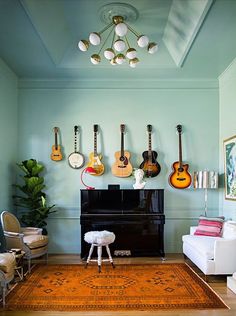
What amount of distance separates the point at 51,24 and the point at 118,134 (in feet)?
7.83

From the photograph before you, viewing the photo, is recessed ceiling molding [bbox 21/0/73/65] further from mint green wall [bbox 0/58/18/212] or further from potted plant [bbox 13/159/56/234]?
potted plant [bbox 13/159/56/234]

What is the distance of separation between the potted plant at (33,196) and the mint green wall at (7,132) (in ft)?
0.60

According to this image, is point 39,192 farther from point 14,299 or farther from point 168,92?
point 168,92

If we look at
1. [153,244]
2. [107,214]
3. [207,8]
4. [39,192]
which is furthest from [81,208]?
[207,8]

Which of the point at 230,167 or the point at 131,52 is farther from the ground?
the point at 131,52

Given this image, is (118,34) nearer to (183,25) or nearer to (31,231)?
(183,25)

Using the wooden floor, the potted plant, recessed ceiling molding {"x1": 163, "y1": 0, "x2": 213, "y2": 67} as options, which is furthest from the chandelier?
the wooden floor

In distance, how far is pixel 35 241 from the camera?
5039 millimetres

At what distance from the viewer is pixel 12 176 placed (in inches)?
237

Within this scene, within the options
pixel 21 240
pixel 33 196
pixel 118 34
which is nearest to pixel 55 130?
pixel 33 196

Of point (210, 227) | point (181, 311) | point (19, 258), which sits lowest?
point (181, 311)

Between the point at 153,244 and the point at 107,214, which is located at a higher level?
the point at 107,214

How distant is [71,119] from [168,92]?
74.5 inches

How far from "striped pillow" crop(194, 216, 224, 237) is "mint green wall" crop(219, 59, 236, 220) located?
0.33 metres
